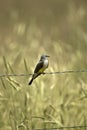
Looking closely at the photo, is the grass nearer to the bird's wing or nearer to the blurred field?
the blurred field

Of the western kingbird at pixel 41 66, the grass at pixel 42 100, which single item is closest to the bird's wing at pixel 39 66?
the western kingbird at pixel 41 66

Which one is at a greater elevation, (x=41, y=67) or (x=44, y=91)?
(x=41, y=67)

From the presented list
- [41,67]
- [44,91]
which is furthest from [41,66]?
[44,91]

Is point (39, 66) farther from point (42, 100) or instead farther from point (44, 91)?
point (42, 100)

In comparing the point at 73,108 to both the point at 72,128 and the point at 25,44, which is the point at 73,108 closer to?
the point at 72,128

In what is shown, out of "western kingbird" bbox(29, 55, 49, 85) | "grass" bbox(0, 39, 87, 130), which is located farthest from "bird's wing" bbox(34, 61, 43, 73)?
"grass" bbox(0, 39, 87, 130)

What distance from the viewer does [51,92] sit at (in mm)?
8836

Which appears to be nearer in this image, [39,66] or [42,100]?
[42,100]

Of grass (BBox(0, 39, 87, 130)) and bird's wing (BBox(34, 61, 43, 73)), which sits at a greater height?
bird's wing (BBox(34, 61, 43, 73))

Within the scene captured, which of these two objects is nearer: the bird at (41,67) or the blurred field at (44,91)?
the blurred field at (44,91)

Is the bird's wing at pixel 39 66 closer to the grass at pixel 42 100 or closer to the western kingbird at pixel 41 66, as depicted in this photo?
the western kingbird at pixel 41 66

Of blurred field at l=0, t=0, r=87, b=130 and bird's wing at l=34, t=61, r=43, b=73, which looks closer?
blurred field at l=0, t=0, r=87, b=130

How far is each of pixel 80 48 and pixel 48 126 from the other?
53.3 inches

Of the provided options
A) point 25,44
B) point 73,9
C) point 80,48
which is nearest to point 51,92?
point 80,48
